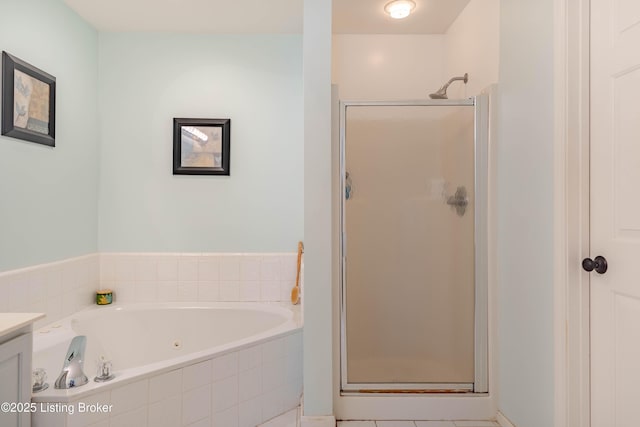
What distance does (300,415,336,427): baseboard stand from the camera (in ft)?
6.42

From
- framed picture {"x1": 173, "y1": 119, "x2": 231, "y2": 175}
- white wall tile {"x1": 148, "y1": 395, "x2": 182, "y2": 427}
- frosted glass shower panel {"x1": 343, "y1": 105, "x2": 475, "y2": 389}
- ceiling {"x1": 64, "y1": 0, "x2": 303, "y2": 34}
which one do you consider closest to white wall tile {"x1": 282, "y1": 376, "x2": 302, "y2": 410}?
frosted glass shower panel {"x1": 343, "y1": 105, "x2": 475, "y2": 389}

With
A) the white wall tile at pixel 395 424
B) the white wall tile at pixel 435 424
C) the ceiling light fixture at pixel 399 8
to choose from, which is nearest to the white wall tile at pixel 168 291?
the white wall tile at pixel 395 424

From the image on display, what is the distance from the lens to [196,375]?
5.98ft

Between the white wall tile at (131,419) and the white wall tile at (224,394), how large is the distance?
Result: 1.04 ft

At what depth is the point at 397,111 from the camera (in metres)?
2.13

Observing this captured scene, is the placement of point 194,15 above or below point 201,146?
above

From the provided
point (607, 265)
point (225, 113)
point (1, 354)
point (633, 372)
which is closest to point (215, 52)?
point (225, 113)

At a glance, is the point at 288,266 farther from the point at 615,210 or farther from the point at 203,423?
the point at 615,210

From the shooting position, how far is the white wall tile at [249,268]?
285 cm

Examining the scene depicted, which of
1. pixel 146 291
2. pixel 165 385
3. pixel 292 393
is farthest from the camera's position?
pixel 146 291

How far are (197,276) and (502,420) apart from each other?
6.97 ft

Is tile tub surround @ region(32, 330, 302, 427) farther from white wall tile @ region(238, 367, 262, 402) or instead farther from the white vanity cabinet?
the white vanity cabinet

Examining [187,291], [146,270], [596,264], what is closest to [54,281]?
[146,270]

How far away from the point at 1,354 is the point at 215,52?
92.4 inches
